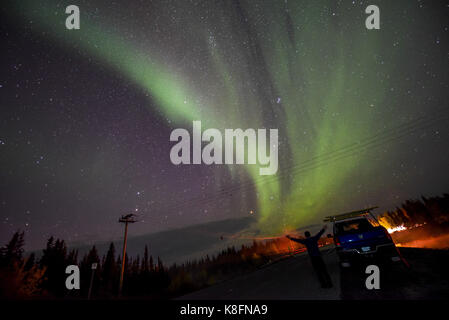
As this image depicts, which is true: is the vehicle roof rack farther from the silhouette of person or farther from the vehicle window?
the silhouette of person

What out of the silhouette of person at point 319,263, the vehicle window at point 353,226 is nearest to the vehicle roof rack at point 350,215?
the vehicle window at point 353,226

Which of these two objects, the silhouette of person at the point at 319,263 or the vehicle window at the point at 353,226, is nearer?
the silhouette of person at the point at 319,263

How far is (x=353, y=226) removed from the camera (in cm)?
870

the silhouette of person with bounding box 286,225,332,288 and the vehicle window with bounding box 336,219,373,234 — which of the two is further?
the vehicle window with bounding box 336,219,373,234

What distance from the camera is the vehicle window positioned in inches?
314

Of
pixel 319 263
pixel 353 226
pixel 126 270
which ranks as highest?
pixel 353 226

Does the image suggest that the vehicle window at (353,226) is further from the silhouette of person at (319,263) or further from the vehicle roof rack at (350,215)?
the silhouette of person at (319,263)

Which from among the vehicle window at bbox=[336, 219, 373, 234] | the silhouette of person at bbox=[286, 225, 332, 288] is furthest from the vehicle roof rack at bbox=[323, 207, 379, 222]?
the silhouette of person at bbox=[286, 225, 332, 288]

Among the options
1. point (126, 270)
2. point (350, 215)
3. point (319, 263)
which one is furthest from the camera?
point (126, 270)

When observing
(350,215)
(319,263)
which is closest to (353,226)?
(350,215)

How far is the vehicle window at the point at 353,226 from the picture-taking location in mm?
7973

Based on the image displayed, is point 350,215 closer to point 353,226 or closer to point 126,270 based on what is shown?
point 353,226
